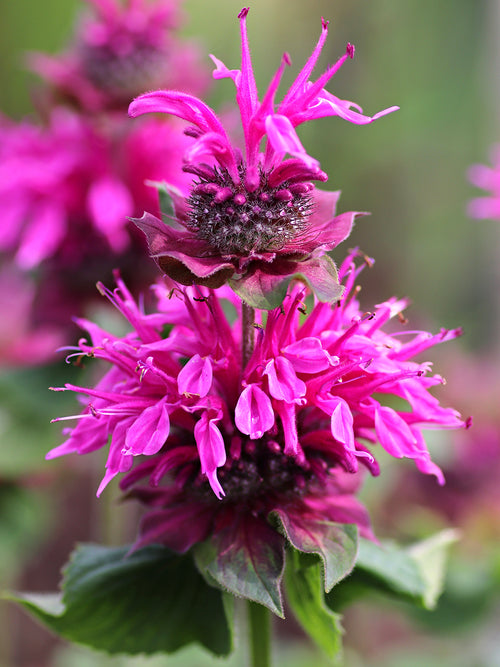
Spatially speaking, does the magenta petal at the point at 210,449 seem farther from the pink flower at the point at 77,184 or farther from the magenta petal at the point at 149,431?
the pink flower at the point at 77,184

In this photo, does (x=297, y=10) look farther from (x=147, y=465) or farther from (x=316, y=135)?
(x=147, y=465)

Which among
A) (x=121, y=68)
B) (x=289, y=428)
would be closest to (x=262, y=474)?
(x=289, y=428)

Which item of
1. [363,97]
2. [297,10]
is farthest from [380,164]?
[297,10]

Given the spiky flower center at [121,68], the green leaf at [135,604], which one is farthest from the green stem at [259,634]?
the spiky flower center at [121,68]

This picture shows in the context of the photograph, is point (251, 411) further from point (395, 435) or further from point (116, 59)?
point (116, 59)

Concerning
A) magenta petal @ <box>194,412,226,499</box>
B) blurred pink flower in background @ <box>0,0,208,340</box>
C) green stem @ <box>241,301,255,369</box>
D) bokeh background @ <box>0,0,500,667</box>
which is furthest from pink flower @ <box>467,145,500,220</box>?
magenta petal @ <box>194,412,226,499</box>

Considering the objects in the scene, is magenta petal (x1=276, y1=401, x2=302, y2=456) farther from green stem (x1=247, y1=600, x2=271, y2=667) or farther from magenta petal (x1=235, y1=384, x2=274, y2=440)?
green stem (x1=247, y1=600, x2=271, y2=667)
